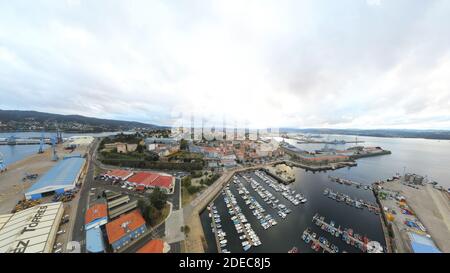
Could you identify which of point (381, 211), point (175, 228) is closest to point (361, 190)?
point (381, 211)

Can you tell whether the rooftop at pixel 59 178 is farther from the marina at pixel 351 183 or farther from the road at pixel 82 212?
the marina at pixel 351 183

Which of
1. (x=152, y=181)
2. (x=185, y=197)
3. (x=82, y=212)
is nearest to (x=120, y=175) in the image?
(x=152, y=181)

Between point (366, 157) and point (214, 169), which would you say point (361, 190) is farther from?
point (366, 157)

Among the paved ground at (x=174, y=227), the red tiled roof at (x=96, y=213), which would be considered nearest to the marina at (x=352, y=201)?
the paved ground at (x=174, y=227)

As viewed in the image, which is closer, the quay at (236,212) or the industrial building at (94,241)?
the industrial building at (94,241)

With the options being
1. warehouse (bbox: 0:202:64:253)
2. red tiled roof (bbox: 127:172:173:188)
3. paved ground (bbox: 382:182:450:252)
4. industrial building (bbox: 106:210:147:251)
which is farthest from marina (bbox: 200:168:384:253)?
warehouse (bbox: 0:202:64:253)
